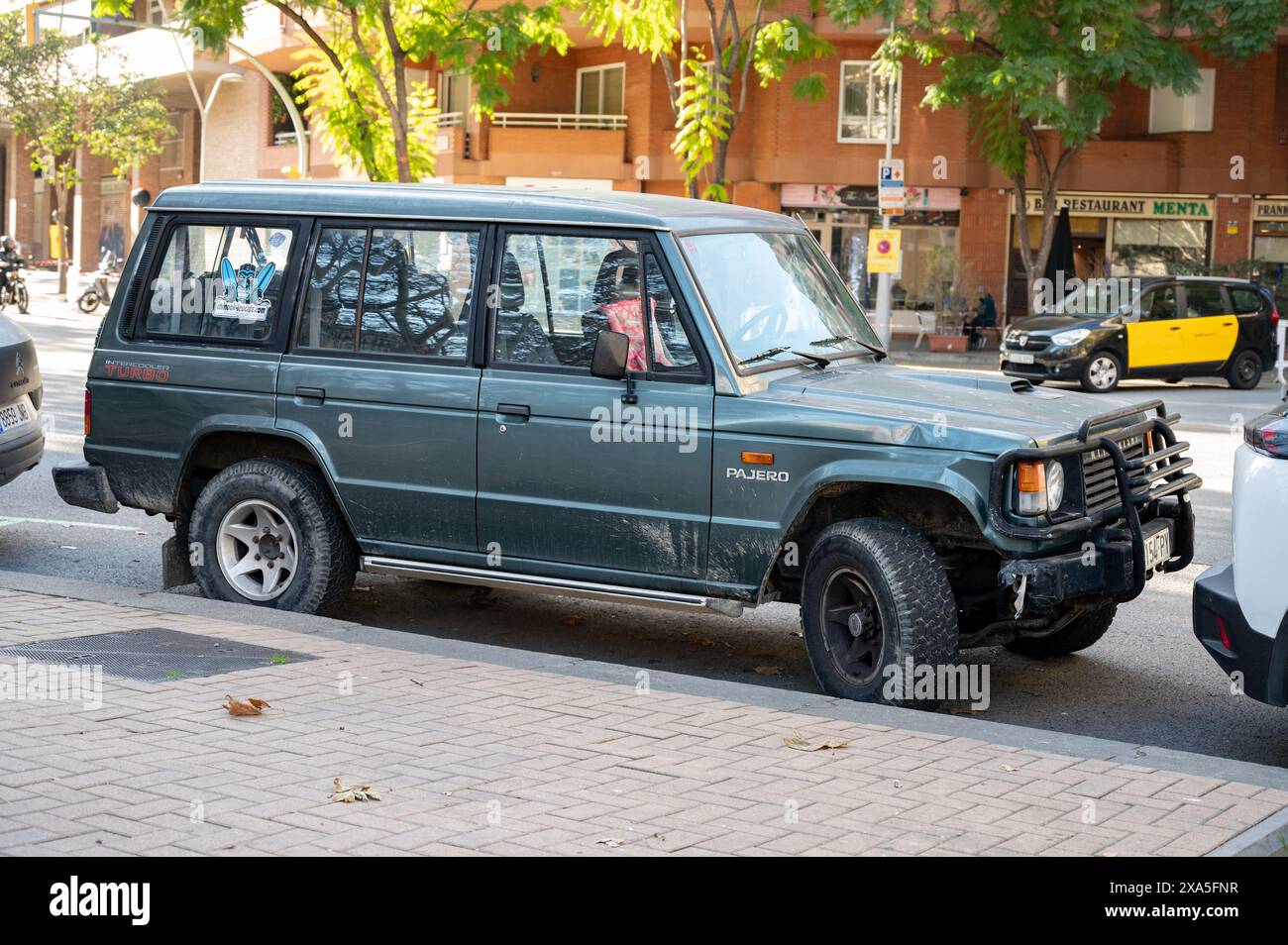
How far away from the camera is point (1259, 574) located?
536 cm

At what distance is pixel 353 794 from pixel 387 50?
23242 millimetres

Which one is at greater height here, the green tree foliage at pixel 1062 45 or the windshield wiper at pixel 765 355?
the green tree foliage at pixel 1062 45

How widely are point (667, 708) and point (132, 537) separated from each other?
5.69 meters

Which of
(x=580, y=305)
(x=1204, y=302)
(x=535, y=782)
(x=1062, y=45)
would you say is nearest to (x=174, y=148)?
(x=1062, y=45)

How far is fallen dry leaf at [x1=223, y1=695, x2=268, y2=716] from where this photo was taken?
544cm

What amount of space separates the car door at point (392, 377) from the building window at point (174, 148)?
49912 mm

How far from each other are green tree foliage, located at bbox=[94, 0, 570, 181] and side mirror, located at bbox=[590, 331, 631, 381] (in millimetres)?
18049

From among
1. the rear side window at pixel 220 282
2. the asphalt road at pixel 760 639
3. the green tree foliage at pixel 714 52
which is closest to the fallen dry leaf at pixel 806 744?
the asphalt road at pixel 760 639

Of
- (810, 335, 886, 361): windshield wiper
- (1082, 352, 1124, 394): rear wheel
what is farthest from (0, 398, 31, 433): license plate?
(1082, 352, 1124, 394): rear wheel

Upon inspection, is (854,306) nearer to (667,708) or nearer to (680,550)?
(680,550)

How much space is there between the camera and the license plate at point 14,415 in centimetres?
955

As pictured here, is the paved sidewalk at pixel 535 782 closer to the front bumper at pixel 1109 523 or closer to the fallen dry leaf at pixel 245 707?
the fallen dry leaf at pixel 245 707

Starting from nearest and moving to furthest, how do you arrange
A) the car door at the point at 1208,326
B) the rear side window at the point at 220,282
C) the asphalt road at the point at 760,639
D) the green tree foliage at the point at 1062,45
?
the asphalt road at the point at 760,639 < the rear side window at the point at 220,282 < the car door at the point at 1208,326 < the green tree foliage at the point at 1062,45

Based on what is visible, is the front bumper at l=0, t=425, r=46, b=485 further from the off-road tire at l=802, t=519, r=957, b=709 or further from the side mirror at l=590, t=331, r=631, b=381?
the off-road tire at l=802, t=519, r=957, b=709
